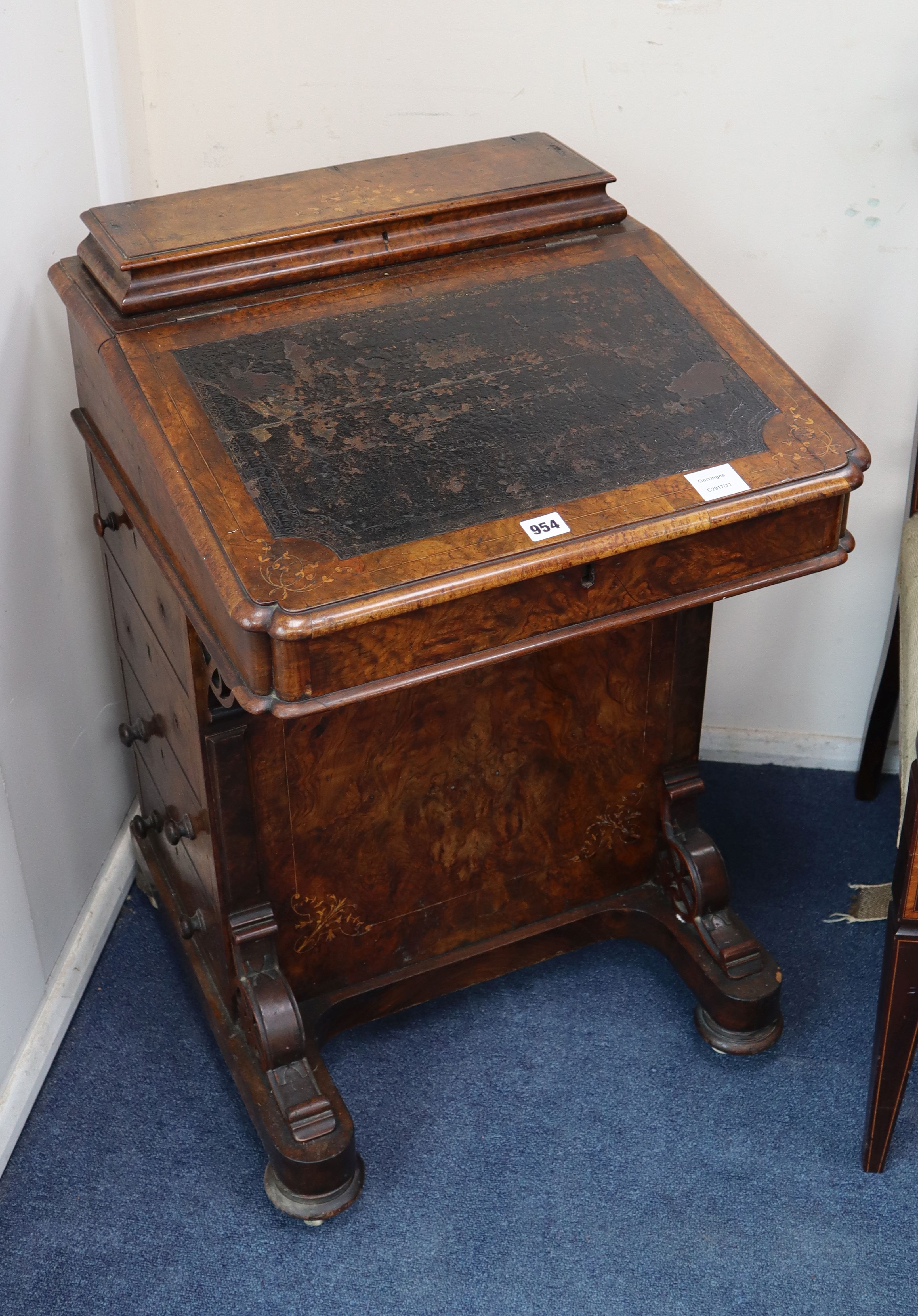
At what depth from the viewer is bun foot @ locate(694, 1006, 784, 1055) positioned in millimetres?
2127

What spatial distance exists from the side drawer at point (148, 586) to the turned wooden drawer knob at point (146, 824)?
42 centimetres

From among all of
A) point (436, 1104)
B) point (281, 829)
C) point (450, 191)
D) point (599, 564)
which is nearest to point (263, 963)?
point (281, 829)

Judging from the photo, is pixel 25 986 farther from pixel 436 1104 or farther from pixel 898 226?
pixel 898 226

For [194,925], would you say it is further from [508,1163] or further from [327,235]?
[327,235]

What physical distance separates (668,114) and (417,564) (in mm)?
1064

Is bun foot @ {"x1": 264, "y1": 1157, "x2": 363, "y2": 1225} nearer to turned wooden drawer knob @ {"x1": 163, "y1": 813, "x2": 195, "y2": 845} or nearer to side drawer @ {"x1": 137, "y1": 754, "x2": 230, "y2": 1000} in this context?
side drawer @ {"x1": 137, "y1": 754, "x2": 230, "y2": 1000}

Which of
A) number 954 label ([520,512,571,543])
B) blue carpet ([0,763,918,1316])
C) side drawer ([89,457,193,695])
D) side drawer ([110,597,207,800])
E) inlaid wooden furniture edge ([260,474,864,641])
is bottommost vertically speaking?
blue carpet ([0,763,918,1316])

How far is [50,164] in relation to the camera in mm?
1916

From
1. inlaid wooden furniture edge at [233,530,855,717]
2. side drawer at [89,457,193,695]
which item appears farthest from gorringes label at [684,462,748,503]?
side drawer at [89,457,193,695]

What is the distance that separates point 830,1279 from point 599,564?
40.7 inches

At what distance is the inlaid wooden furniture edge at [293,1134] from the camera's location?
6.13 feet

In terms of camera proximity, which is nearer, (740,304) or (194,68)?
(194,68)

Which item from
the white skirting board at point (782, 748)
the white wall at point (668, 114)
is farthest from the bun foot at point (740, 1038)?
the white wall at point (668, 114)

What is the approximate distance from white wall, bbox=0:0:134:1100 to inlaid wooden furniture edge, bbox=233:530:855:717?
0.63 metres
